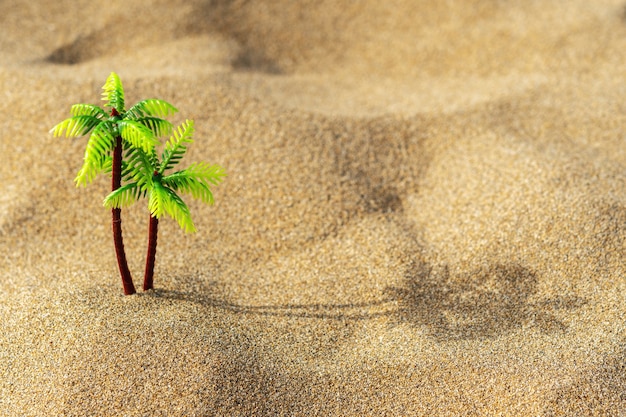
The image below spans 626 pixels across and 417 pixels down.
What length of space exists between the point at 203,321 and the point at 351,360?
96 cm

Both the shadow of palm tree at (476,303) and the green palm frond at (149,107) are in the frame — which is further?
the shadow of palm tree at (476,303)

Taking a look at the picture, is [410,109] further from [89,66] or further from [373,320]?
[89,66]

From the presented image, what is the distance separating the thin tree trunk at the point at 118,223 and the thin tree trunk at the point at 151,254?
96mm

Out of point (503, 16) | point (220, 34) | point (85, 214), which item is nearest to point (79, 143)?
point (85, 214)

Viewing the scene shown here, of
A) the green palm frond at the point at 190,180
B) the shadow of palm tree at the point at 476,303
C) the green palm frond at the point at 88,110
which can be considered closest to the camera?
the green palm frond at the point at 88,110

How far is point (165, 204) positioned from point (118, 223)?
0.48m

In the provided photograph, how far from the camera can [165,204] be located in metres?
3.48

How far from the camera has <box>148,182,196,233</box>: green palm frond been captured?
137 inches

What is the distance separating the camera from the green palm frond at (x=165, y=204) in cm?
347

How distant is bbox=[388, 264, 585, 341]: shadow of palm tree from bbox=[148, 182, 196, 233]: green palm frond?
62.5 inches

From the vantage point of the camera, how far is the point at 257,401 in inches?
143

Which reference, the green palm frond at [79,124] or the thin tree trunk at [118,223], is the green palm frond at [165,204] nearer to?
the thin tree trunk at [118,223]

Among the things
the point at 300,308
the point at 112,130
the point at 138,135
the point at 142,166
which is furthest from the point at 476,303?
the point at 112,130

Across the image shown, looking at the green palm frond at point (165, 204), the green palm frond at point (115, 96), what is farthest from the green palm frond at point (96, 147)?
the green palm frond at point (165, 204)
